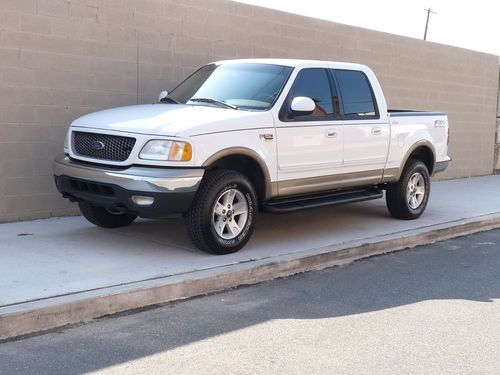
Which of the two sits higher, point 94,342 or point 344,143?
point 344,143

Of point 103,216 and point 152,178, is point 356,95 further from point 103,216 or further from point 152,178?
point 103,216

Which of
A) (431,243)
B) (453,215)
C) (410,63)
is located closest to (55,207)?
(431,243)

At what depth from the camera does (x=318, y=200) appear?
7.94 meters

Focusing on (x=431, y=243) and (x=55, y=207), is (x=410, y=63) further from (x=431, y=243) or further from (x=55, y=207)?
(x=55, y=207)

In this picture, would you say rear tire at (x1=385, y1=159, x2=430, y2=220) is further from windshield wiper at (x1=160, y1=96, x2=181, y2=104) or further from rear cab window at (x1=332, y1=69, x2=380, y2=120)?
windshield wiper at (x1=160, y1=96, x2=181, y2=104)

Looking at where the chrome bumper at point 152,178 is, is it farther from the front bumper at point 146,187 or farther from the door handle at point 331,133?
the door handle at point 331,133

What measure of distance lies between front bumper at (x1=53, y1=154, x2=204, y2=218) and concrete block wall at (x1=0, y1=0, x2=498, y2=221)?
1.90m

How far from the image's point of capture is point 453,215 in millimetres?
10031

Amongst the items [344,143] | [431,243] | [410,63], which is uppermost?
[410,63]

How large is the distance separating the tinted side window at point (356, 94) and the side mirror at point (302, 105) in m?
1.00

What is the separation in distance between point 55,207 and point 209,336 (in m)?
4.26

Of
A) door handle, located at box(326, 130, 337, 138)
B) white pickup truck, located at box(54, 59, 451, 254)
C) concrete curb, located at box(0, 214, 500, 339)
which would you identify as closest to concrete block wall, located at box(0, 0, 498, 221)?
white pickup truck, located at box(54, 59, 451, 254)

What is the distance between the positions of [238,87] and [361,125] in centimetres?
178

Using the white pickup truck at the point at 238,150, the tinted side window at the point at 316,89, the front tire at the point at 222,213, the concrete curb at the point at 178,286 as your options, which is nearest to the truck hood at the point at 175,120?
the white pickup truck at the point at 238,150
